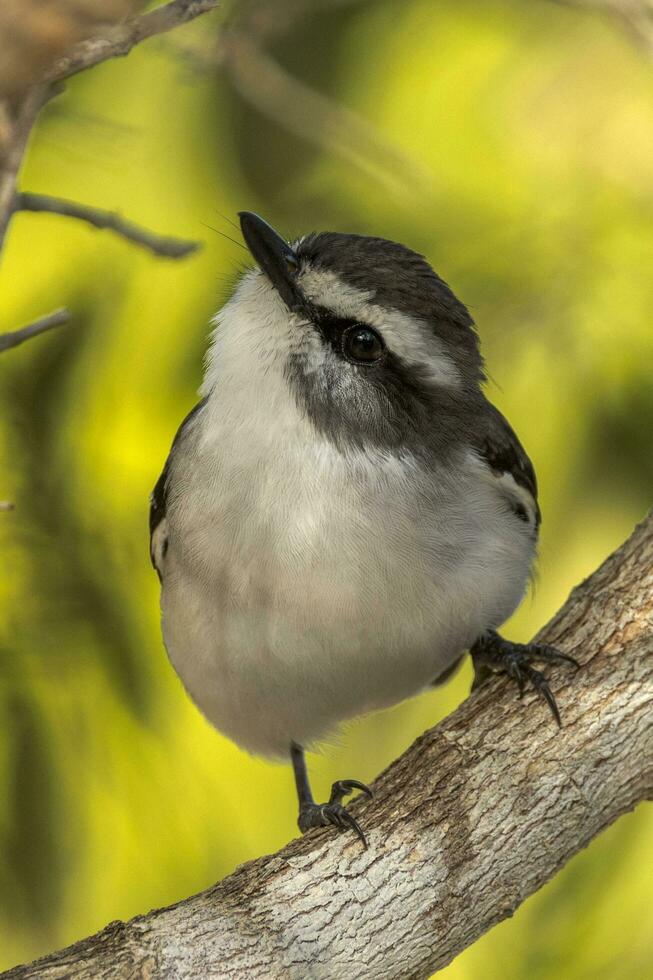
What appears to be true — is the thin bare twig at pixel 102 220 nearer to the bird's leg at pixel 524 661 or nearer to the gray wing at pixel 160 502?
the gray wing at pixel 160 502

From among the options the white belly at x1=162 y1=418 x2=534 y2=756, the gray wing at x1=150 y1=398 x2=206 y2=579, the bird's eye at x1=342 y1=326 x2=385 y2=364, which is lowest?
the white belly at x1=162 y1=418 x2=534 y2=756

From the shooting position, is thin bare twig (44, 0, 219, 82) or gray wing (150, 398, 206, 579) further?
gray wing (150, 398, 206, 579)

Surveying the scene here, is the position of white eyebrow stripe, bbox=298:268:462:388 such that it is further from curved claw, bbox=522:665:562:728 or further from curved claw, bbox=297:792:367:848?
curved claw, bbox=297:792:367:848

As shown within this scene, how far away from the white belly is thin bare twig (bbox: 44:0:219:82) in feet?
3.52

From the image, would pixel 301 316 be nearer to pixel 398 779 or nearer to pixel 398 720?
pixel 398 779

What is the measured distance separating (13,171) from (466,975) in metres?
2.77

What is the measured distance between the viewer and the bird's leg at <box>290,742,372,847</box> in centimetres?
293

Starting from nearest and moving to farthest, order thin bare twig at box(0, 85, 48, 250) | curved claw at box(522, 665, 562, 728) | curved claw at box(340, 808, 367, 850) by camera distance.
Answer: thin bare twig at box(0, 85, 48, 250) → curved claw at box(340, 808, 367, 850) → curved claw at box(522, 665, 562, 728)

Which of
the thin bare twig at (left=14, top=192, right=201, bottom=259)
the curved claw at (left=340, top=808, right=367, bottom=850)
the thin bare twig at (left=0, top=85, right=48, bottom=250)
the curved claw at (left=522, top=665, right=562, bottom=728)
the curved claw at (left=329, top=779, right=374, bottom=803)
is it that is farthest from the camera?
the curved claw at (left=329, top=779, right=374, bottom=803)

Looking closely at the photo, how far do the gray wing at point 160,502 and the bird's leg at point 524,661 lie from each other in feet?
3.23

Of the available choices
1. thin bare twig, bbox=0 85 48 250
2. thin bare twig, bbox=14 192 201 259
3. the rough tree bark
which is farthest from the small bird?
thin bare twig, bbox=0 85 48 250

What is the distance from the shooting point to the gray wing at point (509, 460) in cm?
352

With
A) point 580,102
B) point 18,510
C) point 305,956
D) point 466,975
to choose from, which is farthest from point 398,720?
point 580,102

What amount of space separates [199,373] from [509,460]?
1120mm
